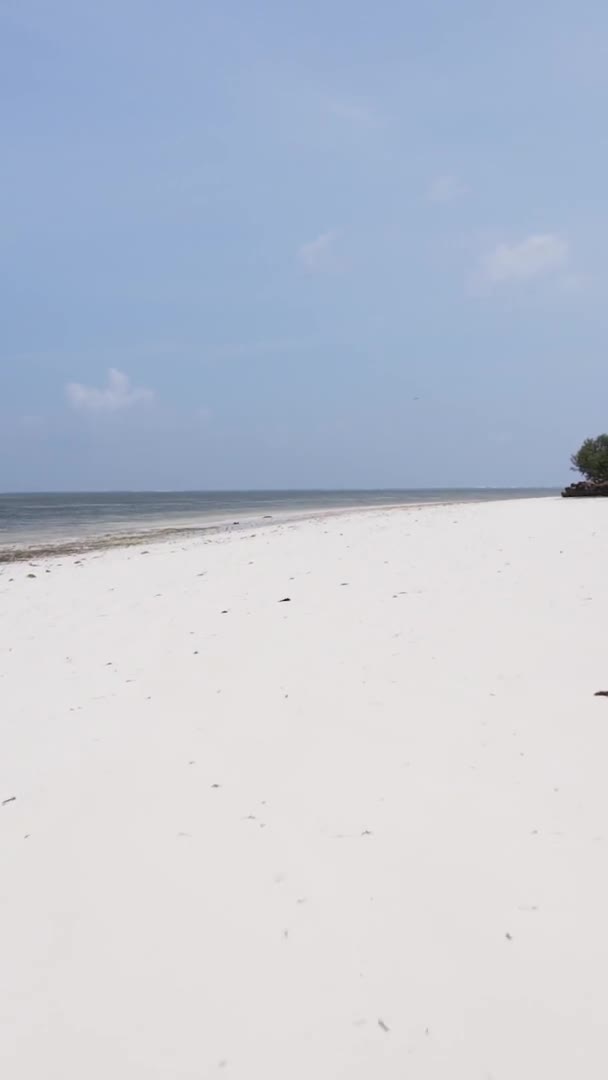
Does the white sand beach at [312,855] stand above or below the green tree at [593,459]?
below

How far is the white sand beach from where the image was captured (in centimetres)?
195

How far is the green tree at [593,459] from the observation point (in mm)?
35531

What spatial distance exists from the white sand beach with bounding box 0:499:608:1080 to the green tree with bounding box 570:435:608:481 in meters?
33.0

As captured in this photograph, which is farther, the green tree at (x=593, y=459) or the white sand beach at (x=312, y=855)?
the green tree at (x=593, y=459)

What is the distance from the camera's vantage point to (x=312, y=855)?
2.71 meters

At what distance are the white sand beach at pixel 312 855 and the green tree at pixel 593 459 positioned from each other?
33.0m

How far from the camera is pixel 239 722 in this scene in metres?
4.08

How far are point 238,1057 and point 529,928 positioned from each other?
3.39 feet

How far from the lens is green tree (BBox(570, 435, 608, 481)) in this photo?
3553 centimetres

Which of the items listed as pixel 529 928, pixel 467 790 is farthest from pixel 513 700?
pixel 529 928

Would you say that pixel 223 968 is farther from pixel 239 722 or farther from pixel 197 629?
pixel 197 629

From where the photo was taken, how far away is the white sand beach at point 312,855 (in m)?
1.95

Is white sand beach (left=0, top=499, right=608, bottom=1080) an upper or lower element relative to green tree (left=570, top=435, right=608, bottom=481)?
lower

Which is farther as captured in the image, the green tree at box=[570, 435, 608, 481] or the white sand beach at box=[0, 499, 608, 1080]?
the green tree at box=[570, 435, 608, 481]
